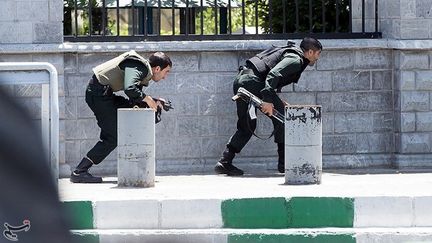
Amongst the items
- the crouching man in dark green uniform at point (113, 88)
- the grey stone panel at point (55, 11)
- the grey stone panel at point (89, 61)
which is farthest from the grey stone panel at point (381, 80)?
the grey stone panel at point (55, 11)

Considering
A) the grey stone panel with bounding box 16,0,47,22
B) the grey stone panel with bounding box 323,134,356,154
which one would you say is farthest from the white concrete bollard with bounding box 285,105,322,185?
the grey stone panel with bounding box 16,0,47,22

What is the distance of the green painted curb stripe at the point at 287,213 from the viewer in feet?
25.3

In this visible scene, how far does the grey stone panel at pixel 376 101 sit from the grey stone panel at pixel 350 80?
124 millimetres

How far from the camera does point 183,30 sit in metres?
11.5

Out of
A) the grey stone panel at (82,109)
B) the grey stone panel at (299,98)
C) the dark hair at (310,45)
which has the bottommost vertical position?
the grey stone panel at (82,109)

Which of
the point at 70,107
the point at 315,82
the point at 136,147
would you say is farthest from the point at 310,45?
the point at 70,107

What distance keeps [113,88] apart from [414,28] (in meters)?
3.60

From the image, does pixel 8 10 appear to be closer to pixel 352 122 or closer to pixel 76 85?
pixel 76 85

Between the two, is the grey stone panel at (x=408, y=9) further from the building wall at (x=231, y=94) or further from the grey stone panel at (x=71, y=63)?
the grey stone panel at (x=71, y=63)

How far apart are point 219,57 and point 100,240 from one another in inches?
156

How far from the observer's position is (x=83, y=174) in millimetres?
10008

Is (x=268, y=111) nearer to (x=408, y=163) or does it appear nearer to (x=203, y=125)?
(x=203, y=125)

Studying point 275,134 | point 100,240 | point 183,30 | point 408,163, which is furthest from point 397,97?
point 100,240

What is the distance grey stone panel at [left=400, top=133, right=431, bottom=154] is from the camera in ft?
37.5
